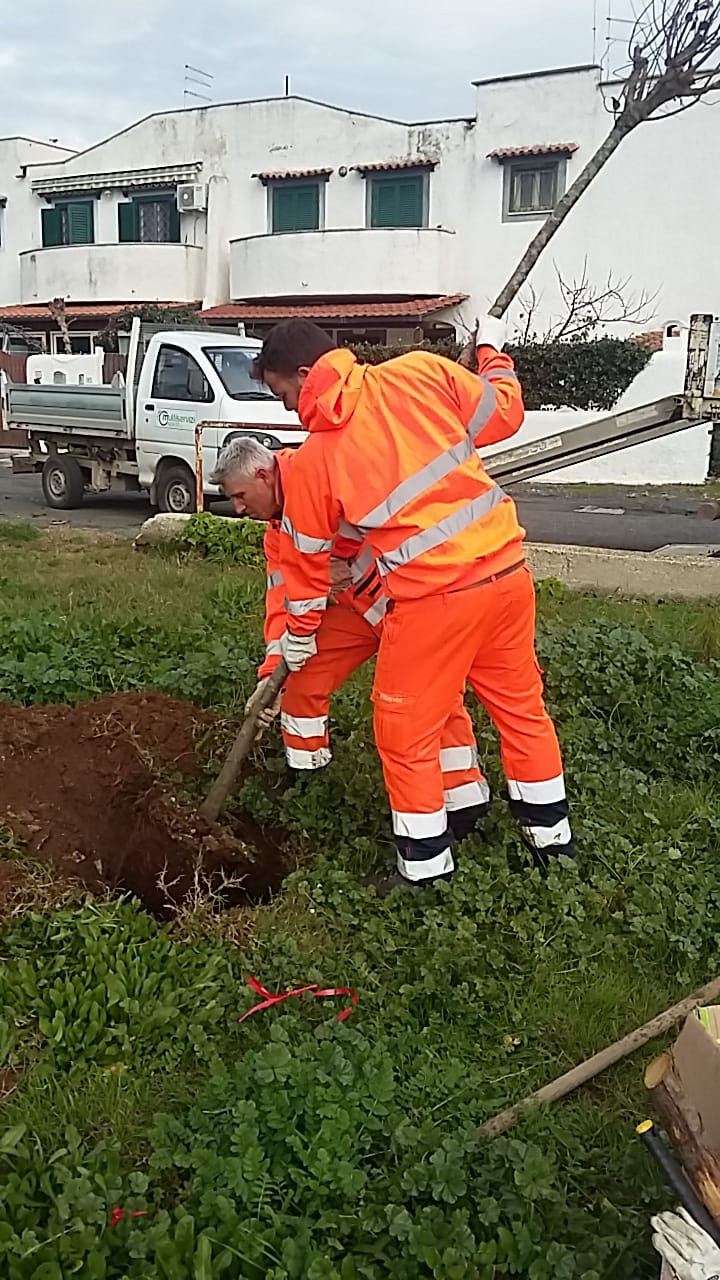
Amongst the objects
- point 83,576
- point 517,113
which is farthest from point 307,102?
point 83,576

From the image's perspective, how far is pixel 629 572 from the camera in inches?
305

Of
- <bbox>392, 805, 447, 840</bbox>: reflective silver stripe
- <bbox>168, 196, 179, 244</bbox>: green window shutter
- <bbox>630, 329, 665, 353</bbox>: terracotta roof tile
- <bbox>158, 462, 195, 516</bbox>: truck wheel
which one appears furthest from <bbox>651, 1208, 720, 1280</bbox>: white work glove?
<bbox>168, 196, 179, 244</bbox>: green window shutter

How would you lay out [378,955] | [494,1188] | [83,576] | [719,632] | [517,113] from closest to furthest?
1. [494,1188]
2. [378,955]
3. [719,632]
4. [83,576]
5. [517,113]

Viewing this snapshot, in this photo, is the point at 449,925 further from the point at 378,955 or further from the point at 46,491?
the point at 46,491

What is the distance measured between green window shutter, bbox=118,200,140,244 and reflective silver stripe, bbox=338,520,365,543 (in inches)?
1059

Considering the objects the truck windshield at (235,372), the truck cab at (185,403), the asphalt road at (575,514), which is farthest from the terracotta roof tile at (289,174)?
the truck windshield at (235,372)

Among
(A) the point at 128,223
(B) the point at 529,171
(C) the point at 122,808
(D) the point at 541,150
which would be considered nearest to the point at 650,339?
(D) the point at 541,150

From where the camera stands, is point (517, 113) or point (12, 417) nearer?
point (12, 417)

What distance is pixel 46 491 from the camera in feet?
46.1

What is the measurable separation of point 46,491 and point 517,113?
14242 mm

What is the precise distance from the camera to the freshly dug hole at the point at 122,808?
400 centimetres

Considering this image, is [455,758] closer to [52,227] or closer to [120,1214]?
[120,1214]

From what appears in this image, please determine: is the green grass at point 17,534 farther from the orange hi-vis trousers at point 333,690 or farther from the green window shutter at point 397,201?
the green window shutter at point 397,201

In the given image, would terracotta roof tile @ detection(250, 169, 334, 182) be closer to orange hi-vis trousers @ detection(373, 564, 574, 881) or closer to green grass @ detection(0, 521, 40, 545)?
green grass @ detection(0, 521, 40, 545)
